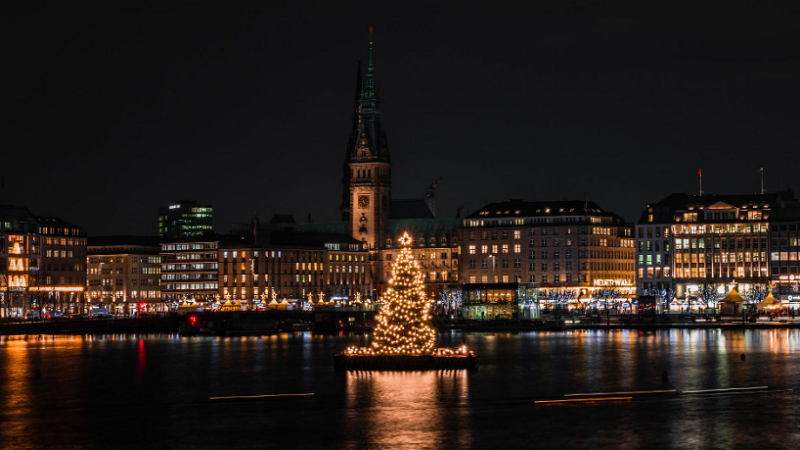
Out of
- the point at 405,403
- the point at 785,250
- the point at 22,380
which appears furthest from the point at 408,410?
the point at 785,250

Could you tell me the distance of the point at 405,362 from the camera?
7494 centimetres

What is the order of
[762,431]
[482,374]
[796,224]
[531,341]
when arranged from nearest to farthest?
[762,431] → [482,374] → [531,341] → [796,224]

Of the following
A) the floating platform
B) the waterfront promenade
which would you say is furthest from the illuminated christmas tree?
the waterfront promenade

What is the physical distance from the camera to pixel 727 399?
6031cm

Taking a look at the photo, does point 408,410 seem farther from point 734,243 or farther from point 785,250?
point 734,243

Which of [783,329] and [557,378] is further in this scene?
[783,329]

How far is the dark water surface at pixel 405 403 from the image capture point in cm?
4850

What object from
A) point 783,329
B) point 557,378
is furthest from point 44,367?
point 783,329

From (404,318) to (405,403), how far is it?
1708 centimetres

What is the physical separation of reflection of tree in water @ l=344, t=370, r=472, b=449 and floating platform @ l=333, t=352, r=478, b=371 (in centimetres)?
58

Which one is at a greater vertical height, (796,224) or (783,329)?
(796,224)

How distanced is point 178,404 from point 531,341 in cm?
6674

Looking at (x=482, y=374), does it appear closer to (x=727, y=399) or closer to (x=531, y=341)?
(x=727, y=399)

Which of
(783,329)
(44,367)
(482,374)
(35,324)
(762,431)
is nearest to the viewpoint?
(762,431)
